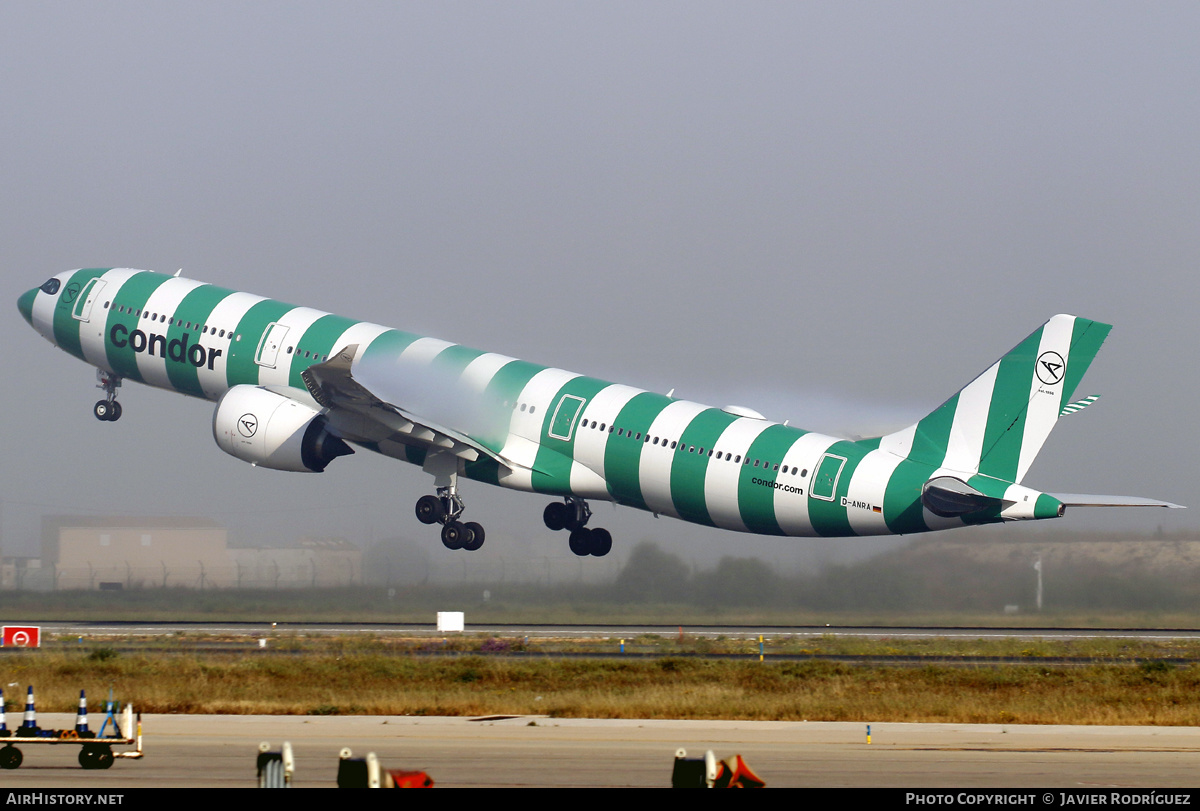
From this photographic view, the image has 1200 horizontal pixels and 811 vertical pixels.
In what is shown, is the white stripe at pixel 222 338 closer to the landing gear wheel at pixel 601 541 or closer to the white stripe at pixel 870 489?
the landing gear wheel at pixel 601 541

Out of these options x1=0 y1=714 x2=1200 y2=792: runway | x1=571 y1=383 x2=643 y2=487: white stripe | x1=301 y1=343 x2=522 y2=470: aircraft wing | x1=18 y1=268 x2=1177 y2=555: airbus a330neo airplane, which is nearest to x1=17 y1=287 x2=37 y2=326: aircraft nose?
x1=18 y1=268 x2=1177 y2=555: airbus a330neo airplane

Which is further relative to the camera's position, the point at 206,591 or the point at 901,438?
the point at 206,591

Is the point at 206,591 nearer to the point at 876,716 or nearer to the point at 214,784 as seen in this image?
the point at 876,716

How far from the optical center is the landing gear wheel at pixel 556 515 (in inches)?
2090

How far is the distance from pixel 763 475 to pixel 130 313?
25683 mm

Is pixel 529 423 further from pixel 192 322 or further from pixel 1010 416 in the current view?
pixel 1010 416

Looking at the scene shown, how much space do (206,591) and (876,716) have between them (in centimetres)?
3683

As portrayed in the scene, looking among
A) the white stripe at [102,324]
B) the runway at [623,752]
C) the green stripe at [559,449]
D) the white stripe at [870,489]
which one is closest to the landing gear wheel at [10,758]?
the runway at [623,752]

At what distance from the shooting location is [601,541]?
176 feet

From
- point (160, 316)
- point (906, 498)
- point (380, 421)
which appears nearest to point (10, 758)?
point (906, 498)

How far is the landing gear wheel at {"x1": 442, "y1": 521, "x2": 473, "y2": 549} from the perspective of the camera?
167ft

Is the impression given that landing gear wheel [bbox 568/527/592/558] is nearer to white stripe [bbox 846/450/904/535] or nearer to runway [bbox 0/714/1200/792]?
white stripe [bbox 846/450/904/535]

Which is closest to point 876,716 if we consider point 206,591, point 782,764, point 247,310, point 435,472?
point 782,764
